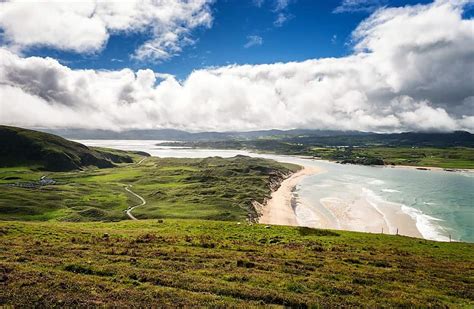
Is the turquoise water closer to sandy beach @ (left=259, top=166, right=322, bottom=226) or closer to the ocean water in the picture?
the ocean water

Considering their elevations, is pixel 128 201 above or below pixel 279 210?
above

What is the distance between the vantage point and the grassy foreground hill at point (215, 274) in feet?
69.1

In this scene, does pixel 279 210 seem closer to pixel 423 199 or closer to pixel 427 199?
pixel 423 199

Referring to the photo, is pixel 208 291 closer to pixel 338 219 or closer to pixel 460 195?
pixel 338 219

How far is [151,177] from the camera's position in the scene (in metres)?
198

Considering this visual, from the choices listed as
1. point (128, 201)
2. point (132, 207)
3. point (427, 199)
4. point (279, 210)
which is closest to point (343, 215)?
point (279, 210)

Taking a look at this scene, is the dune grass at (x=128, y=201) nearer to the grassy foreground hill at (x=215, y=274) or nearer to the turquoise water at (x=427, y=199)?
the turquoise water at (x=427, y=199)

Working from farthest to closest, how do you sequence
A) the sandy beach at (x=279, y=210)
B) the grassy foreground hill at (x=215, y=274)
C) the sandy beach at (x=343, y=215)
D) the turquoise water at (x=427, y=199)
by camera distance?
the sandy beach at (x=279, y=210) → the sandy beach at (x=343, y=215) → the turquoise water at (x=427, y=199) → the grassy foreground hill at (x=215, y=274)

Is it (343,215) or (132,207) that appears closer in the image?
(343,215)

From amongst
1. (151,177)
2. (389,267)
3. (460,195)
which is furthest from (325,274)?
(151,177)

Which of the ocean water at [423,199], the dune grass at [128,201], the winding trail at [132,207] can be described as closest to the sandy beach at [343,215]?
the ocean water at [423,199]

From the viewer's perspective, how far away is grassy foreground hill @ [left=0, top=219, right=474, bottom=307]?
21052mm

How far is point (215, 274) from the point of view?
26969 mm

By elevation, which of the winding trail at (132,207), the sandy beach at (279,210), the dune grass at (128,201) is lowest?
the sandy beach at (279,210)
